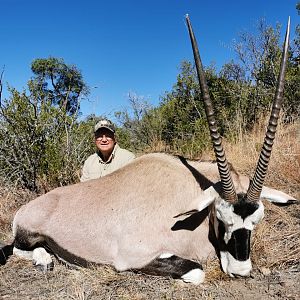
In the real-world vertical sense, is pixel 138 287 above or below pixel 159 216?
below

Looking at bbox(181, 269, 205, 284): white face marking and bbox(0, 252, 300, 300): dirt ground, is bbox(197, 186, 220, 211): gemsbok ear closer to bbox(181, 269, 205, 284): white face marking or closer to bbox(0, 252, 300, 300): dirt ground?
bbox(181, 269, 205, 284): white face marking

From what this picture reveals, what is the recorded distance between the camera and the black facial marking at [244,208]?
3182 mm

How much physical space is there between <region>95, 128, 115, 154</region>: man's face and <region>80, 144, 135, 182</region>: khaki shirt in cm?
13

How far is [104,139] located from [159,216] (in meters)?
2.12

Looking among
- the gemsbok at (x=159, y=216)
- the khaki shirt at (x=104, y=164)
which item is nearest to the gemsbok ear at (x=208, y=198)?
the gemsbok at (x=159, y=216)

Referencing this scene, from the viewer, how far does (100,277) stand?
11.6 ft

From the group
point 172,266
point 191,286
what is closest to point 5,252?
point 172,266

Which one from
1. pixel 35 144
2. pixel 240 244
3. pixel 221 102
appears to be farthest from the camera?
pixel 221 102

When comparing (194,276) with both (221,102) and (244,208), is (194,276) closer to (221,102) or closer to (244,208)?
(244,208)

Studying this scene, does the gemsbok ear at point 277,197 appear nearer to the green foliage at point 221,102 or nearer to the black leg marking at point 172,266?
the black leg marking at point 172,266

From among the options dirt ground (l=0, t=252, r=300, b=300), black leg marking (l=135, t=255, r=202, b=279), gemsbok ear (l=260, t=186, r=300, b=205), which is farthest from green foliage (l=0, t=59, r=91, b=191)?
gemsbok ear (l=260, t=186, r=300, b=205)

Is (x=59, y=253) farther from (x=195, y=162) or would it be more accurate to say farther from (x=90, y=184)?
(x=195, y=162)

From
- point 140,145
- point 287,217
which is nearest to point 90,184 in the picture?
point 287,217

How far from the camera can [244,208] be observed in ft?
10.5
